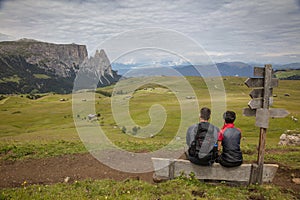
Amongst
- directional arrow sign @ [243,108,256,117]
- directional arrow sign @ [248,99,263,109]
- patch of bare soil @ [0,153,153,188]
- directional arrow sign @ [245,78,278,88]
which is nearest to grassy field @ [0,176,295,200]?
patch of bare soil @ [0,153,153,188]

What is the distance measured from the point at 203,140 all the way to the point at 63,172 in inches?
303

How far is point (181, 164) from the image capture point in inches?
368

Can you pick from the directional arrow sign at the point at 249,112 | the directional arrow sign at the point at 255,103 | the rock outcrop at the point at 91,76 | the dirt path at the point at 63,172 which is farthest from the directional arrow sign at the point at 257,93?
the rock outcrop at the point at 91,76

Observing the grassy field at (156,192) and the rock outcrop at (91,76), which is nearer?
the grassy field at (156,192)

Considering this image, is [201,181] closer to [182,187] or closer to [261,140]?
[182,187]

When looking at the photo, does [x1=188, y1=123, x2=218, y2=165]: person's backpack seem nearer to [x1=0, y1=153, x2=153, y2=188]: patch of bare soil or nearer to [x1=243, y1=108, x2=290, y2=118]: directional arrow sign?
[x1=243, y1=108, x2=290, y2=118]: directional arrow sign

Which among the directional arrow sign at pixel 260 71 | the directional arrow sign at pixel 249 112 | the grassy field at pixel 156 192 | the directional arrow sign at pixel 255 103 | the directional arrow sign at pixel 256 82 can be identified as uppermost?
the directional arrow sign at pixel 260 71

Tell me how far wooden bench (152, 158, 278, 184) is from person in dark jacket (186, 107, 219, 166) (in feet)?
1.29

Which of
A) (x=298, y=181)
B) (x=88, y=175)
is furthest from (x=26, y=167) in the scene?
(x=298, y=181)

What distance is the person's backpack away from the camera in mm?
8773

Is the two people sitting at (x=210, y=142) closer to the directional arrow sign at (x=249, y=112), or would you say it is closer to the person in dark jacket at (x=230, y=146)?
the person in dark jacket at (x=230, y=146)

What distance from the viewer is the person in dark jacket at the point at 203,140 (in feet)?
28.8

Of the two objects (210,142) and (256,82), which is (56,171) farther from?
(256,82)

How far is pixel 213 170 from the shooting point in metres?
9.24
